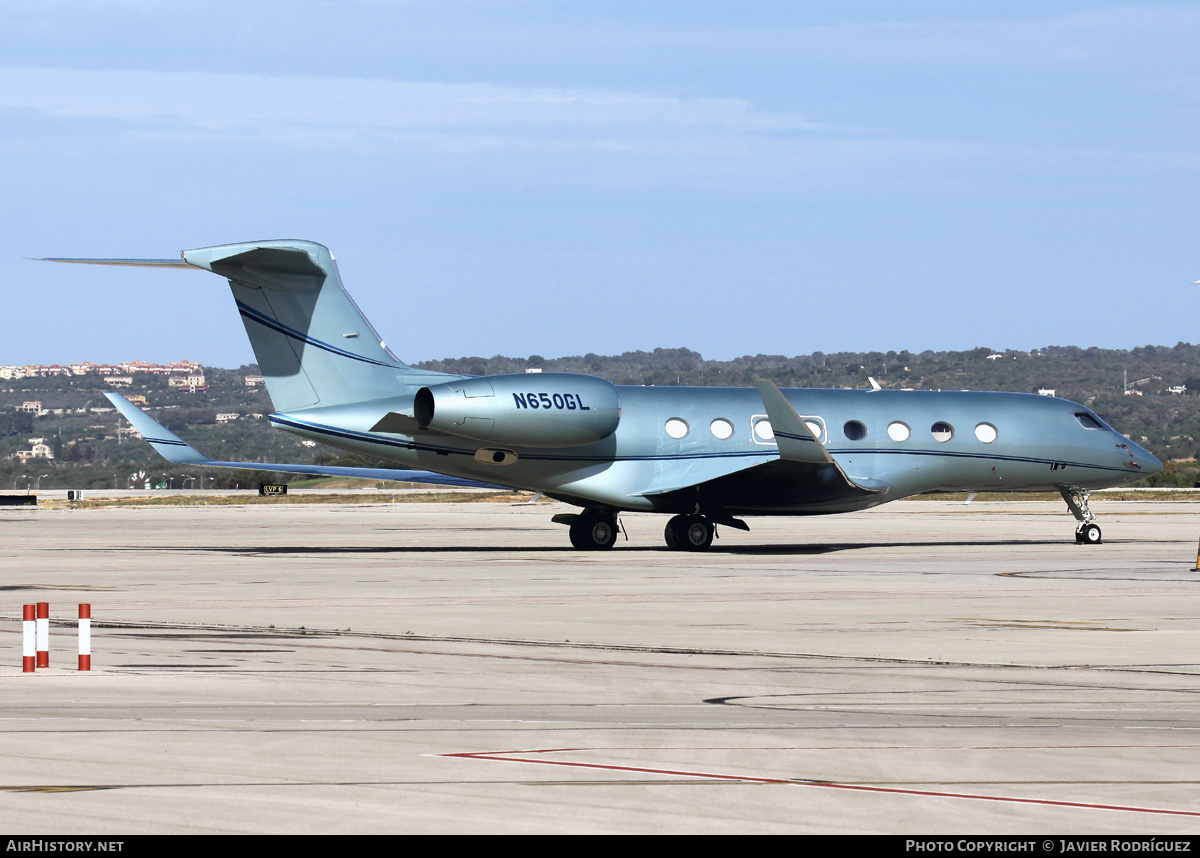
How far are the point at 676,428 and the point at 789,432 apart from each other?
3022 millimetres

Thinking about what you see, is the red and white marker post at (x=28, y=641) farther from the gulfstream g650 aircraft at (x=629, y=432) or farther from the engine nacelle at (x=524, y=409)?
the engine nacelle at (x=524, y=409)

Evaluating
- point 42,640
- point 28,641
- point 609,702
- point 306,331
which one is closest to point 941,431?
point 306,331

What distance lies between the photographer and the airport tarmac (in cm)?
731

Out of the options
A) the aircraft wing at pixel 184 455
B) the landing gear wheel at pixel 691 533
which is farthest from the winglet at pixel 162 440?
the landing gear wheel at pixel 691 533

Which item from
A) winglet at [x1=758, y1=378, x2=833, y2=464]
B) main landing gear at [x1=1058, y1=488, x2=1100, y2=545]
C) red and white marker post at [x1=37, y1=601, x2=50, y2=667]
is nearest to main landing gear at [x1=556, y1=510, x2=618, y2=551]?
winglet at [x1=758, y1=378, x2=833, y2=464]

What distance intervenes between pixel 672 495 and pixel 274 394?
8019 mm

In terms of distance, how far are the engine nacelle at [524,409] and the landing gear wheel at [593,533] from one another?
2.73 meters

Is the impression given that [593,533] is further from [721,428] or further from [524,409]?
[524,409]

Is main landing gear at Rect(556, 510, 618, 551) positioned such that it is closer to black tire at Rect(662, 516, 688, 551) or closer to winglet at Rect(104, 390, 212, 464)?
black tire at Rect(662, 516, 688, 551)

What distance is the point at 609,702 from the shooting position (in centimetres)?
1110

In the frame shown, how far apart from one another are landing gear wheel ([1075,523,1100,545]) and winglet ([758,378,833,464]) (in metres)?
8.10

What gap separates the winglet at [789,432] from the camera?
28.8 meters

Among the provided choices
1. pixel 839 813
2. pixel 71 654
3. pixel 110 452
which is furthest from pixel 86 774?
pixel 110 452

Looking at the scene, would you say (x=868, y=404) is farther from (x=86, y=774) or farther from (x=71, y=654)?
(x=86, y=774)
